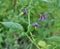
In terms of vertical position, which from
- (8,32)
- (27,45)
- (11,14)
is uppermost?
(11,14)

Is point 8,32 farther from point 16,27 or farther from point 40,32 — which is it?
point 16,27

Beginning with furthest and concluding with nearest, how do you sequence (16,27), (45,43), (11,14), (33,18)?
(33,18) → (11,14) → (45,43) → (16,27)

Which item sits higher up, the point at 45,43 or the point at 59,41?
the point at 59,41

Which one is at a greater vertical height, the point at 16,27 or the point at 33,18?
the point at 16,27

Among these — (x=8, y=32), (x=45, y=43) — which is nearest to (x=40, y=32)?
(x=45, y=43)

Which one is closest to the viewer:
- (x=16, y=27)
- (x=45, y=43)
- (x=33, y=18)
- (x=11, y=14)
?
(x=16, y=27)

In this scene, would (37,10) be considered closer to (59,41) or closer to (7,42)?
(7,42)

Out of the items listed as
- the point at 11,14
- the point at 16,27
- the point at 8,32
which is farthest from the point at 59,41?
the point at 11,14

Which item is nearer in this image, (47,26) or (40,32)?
(40,32)

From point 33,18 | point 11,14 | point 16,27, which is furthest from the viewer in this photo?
point 33,18
